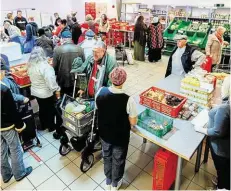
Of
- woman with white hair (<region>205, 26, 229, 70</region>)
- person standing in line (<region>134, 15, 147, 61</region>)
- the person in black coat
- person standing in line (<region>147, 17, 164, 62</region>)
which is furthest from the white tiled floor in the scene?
person standing in line (<region>134, 15, 147, 61</region>)

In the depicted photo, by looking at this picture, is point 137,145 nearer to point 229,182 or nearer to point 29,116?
point 229,182

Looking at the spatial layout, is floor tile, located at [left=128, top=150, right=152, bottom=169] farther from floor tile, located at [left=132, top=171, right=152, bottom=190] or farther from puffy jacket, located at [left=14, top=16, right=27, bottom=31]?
puffy jacket, located at [left=14, top=16, right=27, bottom=31]

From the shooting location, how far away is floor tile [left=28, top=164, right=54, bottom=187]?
302cm

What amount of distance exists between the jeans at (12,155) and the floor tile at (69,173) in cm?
51

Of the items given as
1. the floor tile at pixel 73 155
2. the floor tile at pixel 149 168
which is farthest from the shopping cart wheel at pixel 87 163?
the floor tile at pixel 149 168

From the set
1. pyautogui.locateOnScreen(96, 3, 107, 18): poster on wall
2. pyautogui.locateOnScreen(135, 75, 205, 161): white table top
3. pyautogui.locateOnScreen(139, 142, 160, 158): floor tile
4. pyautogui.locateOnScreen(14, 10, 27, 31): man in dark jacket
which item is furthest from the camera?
pyautogui.locateOnScreen(96, 3, 107, 18): poster on wall

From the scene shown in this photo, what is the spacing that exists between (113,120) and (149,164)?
1283 mm

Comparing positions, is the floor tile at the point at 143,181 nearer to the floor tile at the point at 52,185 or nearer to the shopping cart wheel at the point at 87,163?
the shopping cart wheel at the point at 87,163

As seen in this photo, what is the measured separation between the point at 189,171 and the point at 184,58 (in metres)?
1.90

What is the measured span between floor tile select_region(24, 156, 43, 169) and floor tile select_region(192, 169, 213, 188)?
2.24 m

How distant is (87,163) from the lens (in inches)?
127

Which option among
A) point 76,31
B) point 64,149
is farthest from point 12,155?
point 76,31

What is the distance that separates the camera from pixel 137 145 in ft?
12.2

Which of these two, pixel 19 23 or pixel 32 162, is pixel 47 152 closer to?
pixel 32 162
